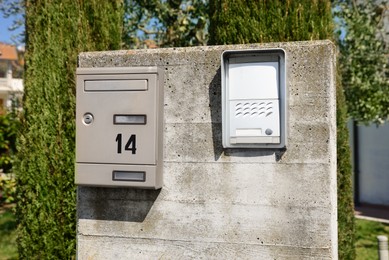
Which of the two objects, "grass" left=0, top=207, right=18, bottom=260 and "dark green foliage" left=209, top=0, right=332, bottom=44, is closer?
"dark green foliage" left=209, top=0, right=332, bottom=44

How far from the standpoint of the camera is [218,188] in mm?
2410

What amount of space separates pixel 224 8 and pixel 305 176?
5.47 feet

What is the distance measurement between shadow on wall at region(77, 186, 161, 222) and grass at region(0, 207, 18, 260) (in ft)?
12.9

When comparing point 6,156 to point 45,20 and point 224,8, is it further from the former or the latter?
point 224,8

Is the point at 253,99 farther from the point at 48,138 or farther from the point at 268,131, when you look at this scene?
the point at 48,138

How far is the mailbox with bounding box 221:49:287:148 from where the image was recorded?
2.29 metres

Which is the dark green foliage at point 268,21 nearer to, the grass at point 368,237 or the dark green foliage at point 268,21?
the dark green foliage at point 268,21

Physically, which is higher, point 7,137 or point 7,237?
point 7,137

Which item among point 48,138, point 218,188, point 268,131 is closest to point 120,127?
→ point 218,188

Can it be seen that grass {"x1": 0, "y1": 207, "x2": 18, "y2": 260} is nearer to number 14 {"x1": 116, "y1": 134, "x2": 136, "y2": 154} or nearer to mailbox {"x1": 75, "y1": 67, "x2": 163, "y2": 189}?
mailbox {"x1": 75, "y1": 67, "x2": 163, "y2": 189}

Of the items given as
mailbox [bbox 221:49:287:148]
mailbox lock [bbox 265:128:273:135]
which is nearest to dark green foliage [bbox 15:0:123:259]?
mailbox [bbox 221:49:287:148]

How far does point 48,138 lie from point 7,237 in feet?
14.3

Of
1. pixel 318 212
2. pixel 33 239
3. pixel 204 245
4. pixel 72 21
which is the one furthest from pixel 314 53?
pixel 33 239

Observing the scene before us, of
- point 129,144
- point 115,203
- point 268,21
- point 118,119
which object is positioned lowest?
point 115,203
